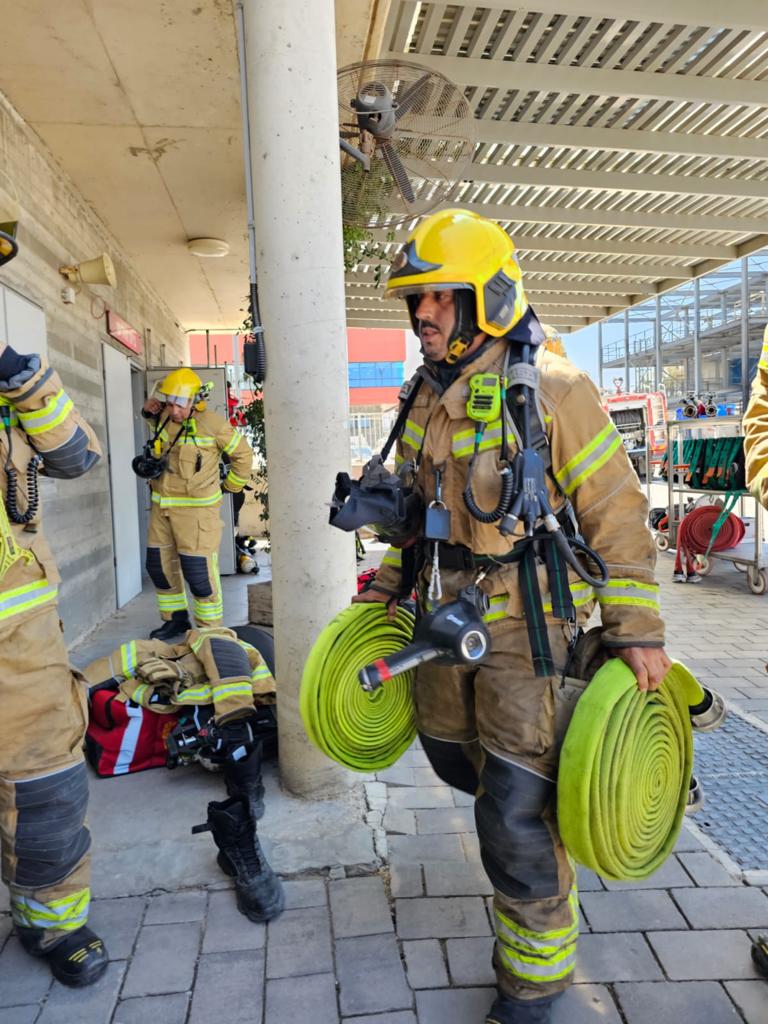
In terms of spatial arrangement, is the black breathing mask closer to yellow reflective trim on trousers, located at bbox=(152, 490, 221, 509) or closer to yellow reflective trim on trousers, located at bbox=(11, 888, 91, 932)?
yellow reflective trim on trousers, located at bbox=(11, 888, 91, 932)

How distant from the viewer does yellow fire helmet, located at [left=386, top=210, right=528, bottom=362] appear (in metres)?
2.05

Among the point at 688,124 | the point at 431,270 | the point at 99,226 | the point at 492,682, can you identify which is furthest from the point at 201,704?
the point at 688,124

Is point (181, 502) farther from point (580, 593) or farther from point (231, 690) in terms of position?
point (580, 593)

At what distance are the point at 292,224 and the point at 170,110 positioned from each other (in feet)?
10.4

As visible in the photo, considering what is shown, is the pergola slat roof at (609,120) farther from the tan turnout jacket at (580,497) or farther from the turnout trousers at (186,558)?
the tan turnout jacket at (580,497)

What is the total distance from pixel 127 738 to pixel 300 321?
2.20 meters

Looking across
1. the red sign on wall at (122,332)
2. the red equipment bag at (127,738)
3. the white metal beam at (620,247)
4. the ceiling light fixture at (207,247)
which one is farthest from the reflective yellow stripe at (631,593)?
the white metal beam at (620,247)

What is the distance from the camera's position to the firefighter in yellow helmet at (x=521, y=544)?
6.52 feet

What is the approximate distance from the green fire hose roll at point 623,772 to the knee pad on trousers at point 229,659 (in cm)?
186

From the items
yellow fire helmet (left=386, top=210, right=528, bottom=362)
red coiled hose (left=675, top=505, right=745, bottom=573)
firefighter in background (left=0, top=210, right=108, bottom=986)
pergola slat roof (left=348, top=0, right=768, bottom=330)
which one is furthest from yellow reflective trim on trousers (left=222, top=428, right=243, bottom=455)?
red coiled hose (left=675, top=505, right=745, bottom=573)

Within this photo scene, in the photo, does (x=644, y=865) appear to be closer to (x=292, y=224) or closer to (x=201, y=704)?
(x=201, y=704)

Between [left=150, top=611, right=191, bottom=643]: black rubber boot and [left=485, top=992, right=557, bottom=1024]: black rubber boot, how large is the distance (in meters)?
4.59

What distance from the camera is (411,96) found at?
452cm

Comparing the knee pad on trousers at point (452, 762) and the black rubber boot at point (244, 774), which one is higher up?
the knee pad on trousers at point (452, 762)
